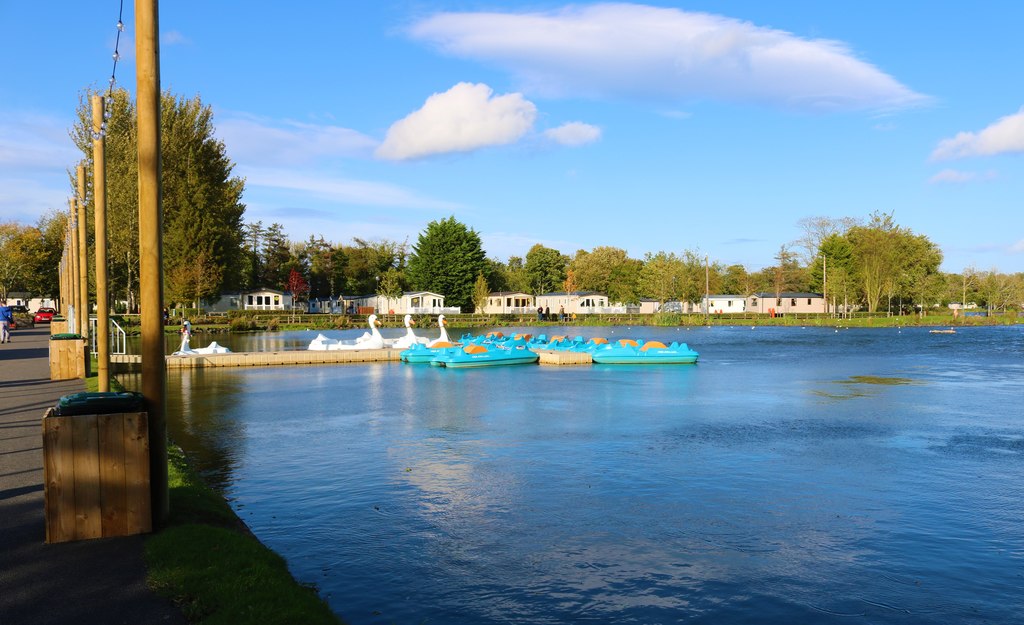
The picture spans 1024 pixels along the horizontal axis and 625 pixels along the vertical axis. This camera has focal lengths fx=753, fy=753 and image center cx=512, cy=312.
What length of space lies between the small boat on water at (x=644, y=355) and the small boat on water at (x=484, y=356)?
3435 millimetres

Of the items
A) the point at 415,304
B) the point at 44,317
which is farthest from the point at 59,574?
the point at 415,304

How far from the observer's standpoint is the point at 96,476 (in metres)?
7.25

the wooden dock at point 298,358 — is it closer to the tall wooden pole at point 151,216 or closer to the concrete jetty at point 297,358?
the concrete jetty at point 297,358

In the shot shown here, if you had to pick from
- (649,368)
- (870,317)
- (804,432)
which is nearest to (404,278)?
(870,317)

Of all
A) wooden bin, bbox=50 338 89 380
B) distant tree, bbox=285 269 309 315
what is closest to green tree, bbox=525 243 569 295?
distant tree, bbox=285 269 309 315

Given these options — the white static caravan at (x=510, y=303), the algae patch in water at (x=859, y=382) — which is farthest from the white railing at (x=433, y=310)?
the algae patch in water at (x=859, y=382)

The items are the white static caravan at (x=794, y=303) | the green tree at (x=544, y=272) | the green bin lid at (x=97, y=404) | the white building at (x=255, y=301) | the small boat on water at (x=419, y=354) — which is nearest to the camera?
the green bin lid at (x=97, y=404)

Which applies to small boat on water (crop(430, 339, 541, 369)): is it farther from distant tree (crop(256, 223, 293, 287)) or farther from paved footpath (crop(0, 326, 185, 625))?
distant tree (crop(256, 223, 293, 287))

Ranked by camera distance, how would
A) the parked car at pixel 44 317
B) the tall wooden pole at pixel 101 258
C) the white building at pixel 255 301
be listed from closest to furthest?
the tall wooden pole at pixel 101 258, the parked car at pixel 44 317, the white building at pixel 255 301

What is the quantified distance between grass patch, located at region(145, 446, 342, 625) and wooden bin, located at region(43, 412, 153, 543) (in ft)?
1.36

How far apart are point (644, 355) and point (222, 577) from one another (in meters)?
31.3

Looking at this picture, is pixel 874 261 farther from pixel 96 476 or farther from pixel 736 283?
pixel 96 476

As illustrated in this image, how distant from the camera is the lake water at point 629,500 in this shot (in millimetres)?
7855

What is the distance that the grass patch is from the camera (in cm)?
573
